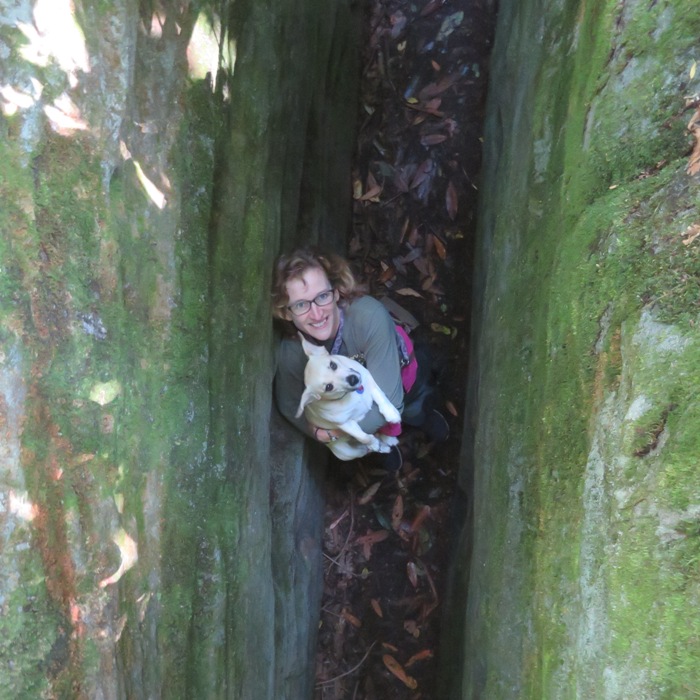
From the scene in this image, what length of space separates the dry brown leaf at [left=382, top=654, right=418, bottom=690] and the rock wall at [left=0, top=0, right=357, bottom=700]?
1031 millimetres

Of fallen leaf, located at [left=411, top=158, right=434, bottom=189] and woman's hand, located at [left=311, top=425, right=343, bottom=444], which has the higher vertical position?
fallen leaf, located at [left=411, top=158, right=434, bottom=189]

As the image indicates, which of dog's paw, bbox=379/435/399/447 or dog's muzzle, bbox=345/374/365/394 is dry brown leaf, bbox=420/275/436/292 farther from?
dog's muzzle, bbox=345/374/365/394

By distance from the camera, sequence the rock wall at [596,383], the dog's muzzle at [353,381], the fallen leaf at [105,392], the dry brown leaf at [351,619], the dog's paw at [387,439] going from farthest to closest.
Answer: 1. the dry brown leaf at [351,619]
2. the dog's paw at [387,439]
3. the dog's muzzle at [353,381]
4. the fallen leaf at [105,392]
5. the rock wall at [596,383]

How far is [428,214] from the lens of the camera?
11.4ft

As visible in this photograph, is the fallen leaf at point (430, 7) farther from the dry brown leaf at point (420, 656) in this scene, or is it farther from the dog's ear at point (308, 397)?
the dry brown leaf at point (420, 656)

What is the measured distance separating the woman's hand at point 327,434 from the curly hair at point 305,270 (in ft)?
1.60

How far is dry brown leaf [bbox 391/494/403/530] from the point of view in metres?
3.36

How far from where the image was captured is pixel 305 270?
2.21 meters

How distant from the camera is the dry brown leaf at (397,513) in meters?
3.36

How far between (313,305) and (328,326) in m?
0.10

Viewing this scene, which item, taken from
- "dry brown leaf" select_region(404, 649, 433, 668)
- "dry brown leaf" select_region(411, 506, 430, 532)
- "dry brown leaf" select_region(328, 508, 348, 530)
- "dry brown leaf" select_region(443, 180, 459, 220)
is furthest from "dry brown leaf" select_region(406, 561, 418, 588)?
"dry brown leaf" select_region(443, 180, 459, 220)

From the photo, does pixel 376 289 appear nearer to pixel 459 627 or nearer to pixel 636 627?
pixel 459 627

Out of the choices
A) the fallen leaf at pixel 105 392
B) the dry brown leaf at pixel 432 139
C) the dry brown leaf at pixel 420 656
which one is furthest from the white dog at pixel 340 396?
the dry brown leaf at pixel 432 139

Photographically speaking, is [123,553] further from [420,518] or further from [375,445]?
[420,518]
